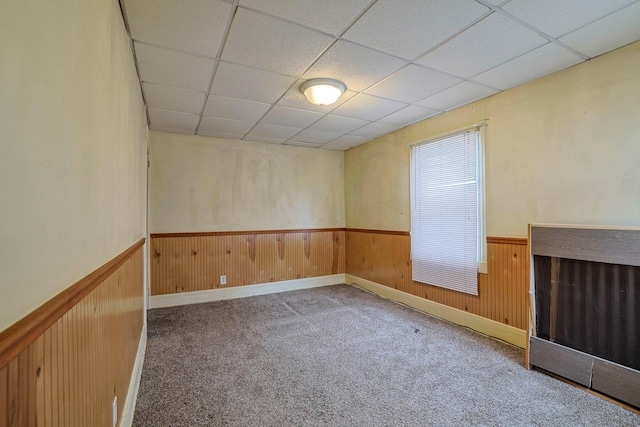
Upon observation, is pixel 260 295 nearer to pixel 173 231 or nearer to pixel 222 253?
pixel 222 253

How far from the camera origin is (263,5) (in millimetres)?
1735

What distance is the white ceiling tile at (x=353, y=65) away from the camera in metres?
2.22

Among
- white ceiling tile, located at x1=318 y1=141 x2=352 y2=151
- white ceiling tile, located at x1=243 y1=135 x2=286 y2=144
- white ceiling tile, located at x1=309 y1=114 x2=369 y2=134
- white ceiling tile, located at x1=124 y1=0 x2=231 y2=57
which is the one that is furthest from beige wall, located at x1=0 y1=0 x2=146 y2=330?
white ceiling tile, located at x1=318 y1=141 x2=352 y2=151

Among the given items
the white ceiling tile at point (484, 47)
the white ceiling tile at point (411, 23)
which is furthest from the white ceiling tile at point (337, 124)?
the white ceiling tile at point (411, 23)

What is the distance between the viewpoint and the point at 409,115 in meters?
3.68

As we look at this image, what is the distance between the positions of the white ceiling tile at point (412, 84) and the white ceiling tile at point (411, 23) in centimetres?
35

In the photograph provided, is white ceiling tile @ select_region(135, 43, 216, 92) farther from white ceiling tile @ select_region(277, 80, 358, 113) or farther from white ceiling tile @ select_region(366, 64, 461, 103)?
white ceiling tile @ select_region(366, 64, 461, 103)

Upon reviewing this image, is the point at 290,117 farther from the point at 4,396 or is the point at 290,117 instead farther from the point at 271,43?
the point at 4,396

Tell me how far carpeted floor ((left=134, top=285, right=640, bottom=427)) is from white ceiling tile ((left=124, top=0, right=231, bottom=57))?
8.19 feet

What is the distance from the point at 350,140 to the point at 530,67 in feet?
8.86

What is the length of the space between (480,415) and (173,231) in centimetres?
412

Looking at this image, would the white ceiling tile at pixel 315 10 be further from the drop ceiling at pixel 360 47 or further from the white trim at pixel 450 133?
the white trim at pixel 450 133

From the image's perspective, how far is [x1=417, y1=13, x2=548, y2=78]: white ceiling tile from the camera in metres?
1.97

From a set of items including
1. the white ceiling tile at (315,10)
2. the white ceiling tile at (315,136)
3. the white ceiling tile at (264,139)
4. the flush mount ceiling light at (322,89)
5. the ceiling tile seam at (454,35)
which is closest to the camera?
the white ceiling tile at (315,10)
